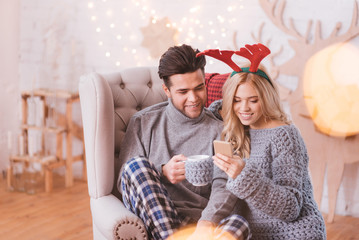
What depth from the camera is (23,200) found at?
321 cm

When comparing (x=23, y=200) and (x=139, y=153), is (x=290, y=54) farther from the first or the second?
(x=23, y=200)

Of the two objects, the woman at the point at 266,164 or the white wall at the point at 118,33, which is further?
the white wall at the point at 118,33

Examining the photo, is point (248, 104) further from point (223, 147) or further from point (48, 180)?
point (48, 180)

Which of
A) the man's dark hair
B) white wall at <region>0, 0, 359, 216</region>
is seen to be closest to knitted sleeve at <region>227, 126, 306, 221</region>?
the man's dark hair

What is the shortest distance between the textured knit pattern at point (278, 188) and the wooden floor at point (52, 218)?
1.28m


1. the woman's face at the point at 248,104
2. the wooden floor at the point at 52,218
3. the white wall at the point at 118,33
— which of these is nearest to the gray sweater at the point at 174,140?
the woman's face at the point at 248,104

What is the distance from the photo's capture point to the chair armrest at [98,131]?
1.71 metres

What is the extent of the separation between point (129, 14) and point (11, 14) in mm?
1062

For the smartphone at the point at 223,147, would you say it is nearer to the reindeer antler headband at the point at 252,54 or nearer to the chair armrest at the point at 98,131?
the reindeer antler headband at the point at 252,54

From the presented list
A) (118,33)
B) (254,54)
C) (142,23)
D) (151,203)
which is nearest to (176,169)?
(151,203)

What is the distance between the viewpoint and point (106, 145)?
68.1 inches

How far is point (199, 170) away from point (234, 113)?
0.34 meters

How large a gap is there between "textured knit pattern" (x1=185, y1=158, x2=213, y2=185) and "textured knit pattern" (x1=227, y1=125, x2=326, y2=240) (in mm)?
77

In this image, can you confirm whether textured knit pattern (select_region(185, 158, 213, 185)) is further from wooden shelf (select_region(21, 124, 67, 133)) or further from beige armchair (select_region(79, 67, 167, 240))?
wooden shelf (select_region(21, 124, 67, 133))
